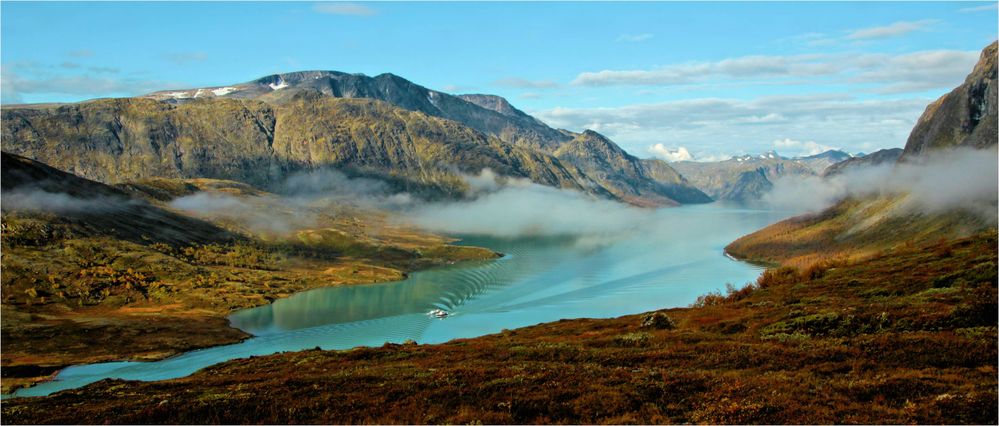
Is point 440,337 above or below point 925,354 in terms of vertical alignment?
below

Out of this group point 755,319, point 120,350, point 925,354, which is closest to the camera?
point 925,354

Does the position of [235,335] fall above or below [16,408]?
below

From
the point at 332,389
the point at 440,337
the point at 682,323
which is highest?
the point at 332,389

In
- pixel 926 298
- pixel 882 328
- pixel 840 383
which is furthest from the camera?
pixel 926 298

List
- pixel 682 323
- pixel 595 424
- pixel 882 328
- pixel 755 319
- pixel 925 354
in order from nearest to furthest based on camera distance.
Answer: pixel 595 424 → pixel 925 354 → pixel 882 328 → pixel 755 319 → pixel 682 323

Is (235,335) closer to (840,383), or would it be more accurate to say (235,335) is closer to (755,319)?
(755,319)

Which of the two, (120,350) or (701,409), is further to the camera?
(120,350)

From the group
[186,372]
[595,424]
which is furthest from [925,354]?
[186,372]

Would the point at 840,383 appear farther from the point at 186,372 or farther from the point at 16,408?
the point at 186,372

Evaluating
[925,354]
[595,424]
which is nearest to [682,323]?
[925,354]
